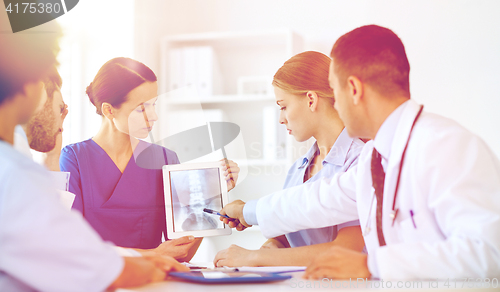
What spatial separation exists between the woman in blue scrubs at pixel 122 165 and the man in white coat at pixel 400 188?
63 cm

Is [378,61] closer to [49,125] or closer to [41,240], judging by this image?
[41,240]

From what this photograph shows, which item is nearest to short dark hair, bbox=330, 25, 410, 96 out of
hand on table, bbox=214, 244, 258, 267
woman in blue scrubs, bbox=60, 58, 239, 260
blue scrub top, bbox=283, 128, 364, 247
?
blue scrub top, bbox=283, 128, 364, 247

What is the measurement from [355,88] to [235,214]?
25.1 inches

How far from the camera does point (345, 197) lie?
1.20 m

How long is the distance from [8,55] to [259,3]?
2.62 meters

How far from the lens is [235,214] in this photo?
1442 mm

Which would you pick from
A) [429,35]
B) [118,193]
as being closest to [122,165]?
[118,193]

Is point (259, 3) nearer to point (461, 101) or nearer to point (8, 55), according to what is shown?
point (461, 101)

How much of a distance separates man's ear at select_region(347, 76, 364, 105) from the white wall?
7.05 feet

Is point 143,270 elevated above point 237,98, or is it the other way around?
point 143,270

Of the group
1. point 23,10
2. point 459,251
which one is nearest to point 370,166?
point 459,251

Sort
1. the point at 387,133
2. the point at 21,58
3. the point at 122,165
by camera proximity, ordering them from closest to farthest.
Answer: the point at 21,58
the point at 387,133
the point at 122,165

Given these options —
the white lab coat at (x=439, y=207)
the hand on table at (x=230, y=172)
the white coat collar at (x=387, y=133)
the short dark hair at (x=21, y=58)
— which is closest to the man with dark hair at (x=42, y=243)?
the short dark hair at (x=21, y=58)

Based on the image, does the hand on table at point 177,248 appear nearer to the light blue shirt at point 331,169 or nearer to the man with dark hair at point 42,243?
the light blue shirt at point 331,169
